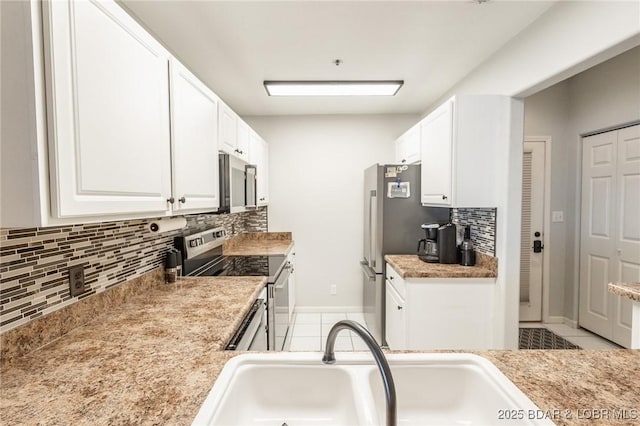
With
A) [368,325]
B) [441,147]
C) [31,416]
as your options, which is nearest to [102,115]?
[31,416]

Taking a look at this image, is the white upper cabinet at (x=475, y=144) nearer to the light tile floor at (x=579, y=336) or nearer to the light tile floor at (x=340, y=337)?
the light tile floor at (x=340, y=337)

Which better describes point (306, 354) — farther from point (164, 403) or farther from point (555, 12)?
point (555, 12)

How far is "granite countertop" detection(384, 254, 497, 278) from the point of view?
2.21 meters

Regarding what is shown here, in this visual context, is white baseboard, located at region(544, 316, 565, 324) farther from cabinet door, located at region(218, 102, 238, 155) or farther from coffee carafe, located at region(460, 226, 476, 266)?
cabinet door, located at region(218, 102, 238, 155)

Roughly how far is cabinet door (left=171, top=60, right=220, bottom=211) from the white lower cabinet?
161 cm

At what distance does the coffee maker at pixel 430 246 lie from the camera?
252 cm

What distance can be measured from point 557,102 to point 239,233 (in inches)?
153

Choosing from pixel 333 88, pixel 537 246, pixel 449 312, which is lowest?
pixel 449 312

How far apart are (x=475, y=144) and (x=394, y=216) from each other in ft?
3.07

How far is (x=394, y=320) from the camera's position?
251 cm

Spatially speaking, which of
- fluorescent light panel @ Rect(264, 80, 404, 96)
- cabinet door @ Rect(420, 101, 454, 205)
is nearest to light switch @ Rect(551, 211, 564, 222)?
cabinet door @ Rect(420, 101, 454, 205)

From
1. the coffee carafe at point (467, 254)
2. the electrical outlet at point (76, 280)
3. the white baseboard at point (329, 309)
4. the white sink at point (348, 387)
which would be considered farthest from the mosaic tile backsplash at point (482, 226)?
the electrical outlet at point (76, 280)

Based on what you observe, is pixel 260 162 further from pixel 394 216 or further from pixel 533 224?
pixel 533 224

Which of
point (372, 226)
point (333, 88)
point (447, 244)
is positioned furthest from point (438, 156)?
point (333, 88)
